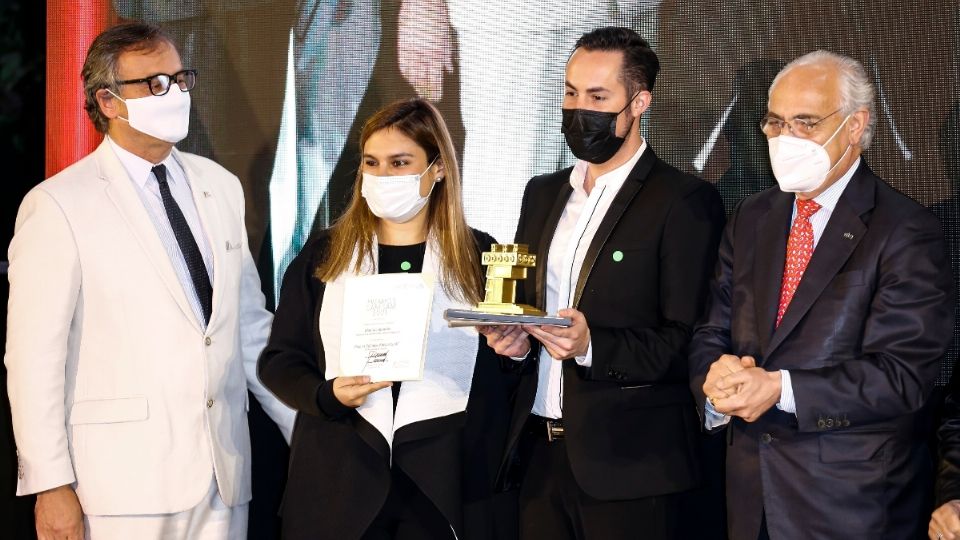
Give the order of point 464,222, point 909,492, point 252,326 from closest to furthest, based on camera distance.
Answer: point 909,492 → point 464,222 → point 252,326

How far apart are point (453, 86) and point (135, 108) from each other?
1.16 metres

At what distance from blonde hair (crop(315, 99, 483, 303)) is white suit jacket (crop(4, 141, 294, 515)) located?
0.49 metres

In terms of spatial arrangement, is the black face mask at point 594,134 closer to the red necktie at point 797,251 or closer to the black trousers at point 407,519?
the red necktie at point 797,251

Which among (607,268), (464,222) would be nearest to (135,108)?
(464,222)

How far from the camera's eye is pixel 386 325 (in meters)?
2.84

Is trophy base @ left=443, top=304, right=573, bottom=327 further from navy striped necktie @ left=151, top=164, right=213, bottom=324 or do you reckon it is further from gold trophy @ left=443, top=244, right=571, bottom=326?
navy striped necktie @ left=151, top=164, right=213, bottom=324

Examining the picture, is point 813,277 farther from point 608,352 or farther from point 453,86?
point 453,86

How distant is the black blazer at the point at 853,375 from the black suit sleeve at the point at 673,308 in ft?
0.45

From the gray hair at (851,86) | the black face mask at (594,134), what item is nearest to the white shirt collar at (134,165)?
the black face mask at (594,134)

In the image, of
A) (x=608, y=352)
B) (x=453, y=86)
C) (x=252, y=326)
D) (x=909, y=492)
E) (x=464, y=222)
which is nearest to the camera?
(x=909, y=492)

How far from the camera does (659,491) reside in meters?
2.87

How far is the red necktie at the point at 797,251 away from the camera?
2.79 meters

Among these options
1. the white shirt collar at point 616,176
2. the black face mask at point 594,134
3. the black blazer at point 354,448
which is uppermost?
the black face mask at point 594,134
